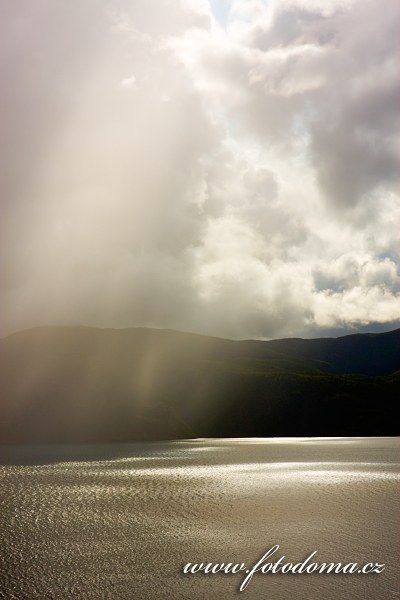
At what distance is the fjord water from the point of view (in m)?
34.4

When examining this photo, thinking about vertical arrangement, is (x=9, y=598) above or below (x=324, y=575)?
above

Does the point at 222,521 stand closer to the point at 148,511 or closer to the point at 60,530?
the point at 148,511

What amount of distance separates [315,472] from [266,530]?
60689 millimetres

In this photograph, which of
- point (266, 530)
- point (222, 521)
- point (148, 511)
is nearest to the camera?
point (266, 530)

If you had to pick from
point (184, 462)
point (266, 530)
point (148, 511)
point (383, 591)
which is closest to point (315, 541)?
point (266, 530)

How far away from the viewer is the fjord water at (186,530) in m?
34.4

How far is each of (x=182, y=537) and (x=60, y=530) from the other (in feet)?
41.7

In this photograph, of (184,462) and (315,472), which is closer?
(315,472)

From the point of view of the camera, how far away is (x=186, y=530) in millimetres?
52531

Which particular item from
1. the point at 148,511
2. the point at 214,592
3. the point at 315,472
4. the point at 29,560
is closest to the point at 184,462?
the point at 315,472

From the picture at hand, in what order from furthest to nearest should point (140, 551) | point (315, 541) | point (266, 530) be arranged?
point (266, 530), point (315, 541), point (140, 551)

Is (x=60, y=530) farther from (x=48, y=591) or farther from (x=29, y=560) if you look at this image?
(x=48, y=591)

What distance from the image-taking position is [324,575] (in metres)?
37.1

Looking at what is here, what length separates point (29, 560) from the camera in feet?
135
